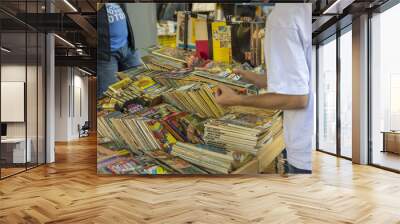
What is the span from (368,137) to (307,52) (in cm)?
270

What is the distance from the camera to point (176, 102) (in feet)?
20.4

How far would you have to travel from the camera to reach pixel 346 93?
8.79 m

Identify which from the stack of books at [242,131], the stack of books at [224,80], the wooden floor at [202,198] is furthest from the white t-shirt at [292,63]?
the wooden floor at [202,198]

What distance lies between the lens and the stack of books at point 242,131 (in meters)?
6.14

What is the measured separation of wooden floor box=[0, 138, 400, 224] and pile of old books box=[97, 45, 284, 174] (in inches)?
11.3

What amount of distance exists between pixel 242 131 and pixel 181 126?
0.97 metres

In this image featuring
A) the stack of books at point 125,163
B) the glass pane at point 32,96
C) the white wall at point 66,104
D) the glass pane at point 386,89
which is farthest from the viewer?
the white wall at point 66,104

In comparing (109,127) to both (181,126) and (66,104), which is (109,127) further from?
(66,104)

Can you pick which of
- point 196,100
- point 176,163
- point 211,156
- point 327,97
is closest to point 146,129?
point 176,163

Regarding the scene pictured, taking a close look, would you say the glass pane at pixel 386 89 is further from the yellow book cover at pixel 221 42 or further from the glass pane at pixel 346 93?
the yellow book cover at pixel 221 42

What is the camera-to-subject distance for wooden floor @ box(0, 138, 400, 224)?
3.86 m

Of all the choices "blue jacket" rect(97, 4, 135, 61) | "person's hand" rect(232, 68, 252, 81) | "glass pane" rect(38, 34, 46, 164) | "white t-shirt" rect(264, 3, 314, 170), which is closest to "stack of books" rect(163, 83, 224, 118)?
"person's hand" rect(232, 68, 252, 81)

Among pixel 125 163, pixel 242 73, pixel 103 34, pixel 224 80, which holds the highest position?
pixel 103 34

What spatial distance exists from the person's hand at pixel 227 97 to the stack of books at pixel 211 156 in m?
0.74
